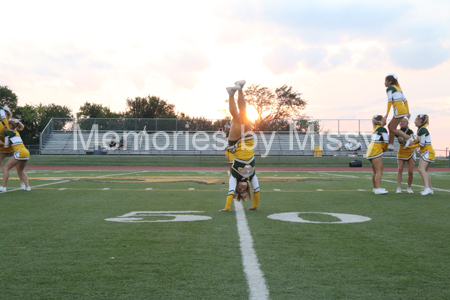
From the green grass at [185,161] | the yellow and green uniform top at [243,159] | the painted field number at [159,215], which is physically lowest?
the green grass at [185,161]

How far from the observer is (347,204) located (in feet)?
26.6

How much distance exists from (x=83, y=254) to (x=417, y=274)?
9.44 ft

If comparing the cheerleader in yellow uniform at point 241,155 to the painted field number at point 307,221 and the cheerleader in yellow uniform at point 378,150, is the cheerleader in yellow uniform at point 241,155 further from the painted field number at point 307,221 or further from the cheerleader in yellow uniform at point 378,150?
the cheerleader in yellow uniform at point 378,150

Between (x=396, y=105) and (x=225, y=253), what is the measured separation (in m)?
7.26

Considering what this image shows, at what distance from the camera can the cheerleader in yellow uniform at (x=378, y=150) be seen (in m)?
10.0

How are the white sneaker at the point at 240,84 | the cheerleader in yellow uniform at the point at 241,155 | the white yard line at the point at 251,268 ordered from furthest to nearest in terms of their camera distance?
the cheerleader in yellow uniform at the point at 241,155, the white sneaker at the point at 240,84, the white yard line at the point at 251,268

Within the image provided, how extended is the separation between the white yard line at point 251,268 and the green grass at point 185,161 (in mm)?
28045

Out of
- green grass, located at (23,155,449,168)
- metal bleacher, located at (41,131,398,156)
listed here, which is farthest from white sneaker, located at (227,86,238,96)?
metal bleacher, located at (41,131,398,156)

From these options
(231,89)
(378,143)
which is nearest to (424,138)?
(378,143)

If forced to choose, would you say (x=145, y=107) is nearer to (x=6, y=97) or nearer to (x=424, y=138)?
(x=6, y=97)

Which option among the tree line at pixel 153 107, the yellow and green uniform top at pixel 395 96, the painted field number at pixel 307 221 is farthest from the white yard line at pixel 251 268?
the tree line at pixel 153 107

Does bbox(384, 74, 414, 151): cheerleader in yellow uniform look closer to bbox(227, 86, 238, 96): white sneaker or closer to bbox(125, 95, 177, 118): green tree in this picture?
bbox(227, 86, 238, 96): white sneaker

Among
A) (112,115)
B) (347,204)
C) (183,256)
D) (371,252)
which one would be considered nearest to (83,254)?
(183,256)

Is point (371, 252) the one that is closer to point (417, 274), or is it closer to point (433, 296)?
point (417, 274)
